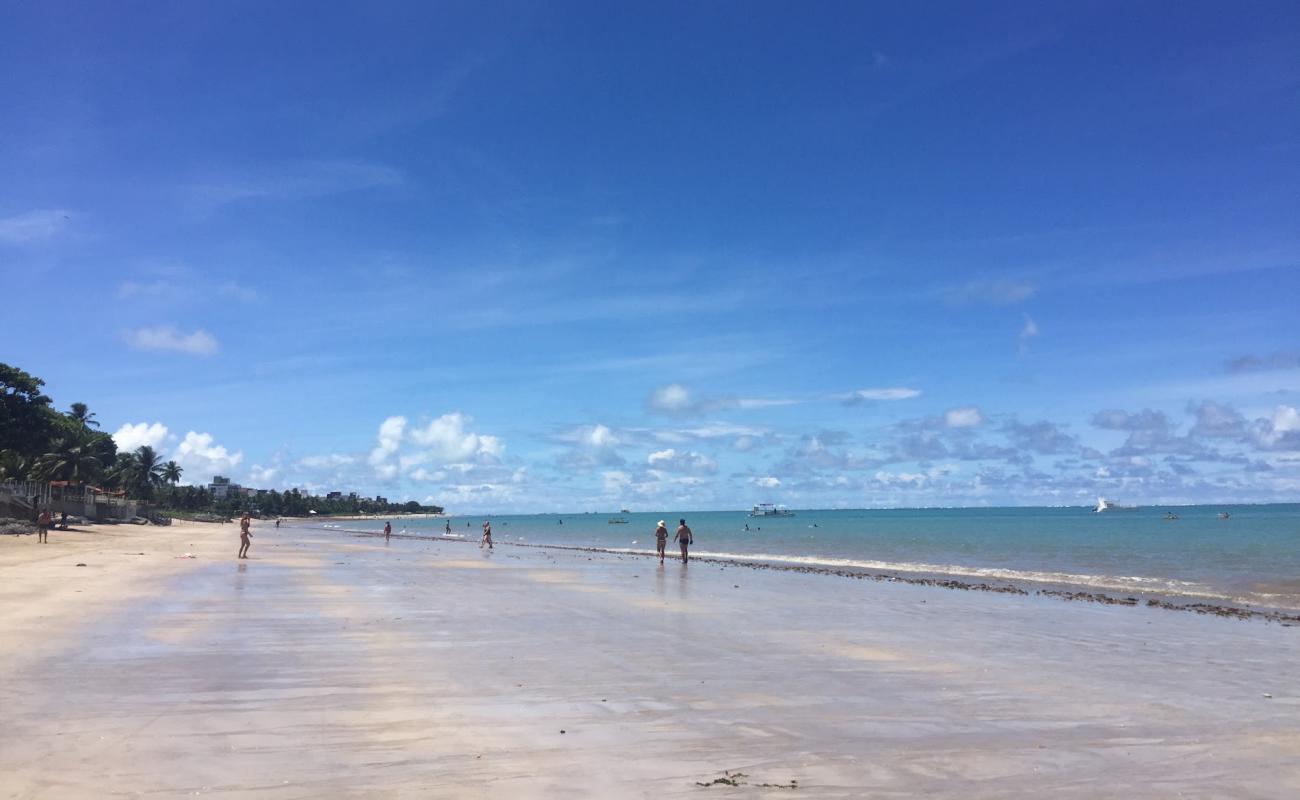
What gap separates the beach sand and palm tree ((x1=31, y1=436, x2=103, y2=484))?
278 ft

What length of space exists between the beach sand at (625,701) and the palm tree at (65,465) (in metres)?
84.8

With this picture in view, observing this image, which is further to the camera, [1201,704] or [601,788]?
[1201,704]

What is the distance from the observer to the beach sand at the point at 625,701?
7.88 m

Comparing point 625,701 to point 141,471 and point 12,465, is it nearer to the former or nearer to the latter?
point 12,465

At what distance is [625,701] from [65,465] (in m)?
107

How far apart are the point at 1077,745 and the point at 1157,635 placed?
37.2 ft

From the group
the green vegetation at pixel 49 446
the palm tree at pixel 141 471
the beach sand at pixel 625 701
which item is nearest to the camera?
the beach sand at pixel 625 701

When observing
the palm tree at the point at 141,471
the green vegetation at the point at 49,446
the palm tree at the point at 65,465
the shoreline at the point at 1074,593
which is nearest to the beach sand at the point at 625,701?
the shoreline at the point at 1074,593

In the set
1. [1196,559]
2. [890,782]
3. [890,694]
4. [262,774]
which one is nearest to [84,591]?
[262,774]

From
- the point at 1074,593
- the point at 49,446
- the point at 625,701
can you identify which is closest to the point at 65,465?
the point at 49,446

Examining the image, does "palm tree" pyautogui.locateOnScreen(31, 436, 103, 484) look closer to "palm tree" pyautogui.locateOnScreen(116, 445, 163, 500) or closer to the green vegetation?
the green vegetation

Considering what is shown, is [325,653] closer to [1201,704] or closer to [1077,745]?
[1077,745]

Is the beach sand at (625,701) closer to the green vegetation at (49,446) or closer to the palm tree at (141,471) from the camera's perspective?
the green vegetation at (49,446)

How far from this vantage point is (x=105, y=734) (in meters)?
8.91
